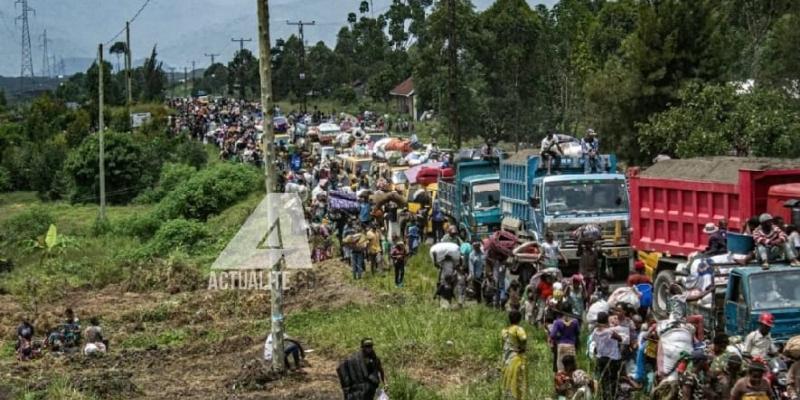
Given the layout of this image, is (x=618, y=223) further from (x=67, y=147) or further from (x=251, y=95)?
(x=251, y=95)

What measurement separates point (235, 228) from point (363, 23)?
304 feet

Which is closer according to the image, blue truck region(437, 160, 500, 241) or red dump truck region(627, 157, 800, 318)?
red dump truck region(627, 157, 800, 318)

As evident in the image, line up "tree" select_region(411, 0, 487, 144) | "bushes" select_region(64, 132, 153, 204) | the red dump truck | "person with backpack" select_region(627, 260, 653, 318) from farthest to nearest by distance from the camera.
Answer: "bushes" select_region(64, 132, 153, 204), "tree" select_region(411, 0, 487, 144), the red dump truck, "person with backpack" select_region(627, 260, 653, 318)

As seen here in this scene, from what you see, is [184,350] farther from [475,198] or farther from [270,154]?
[475,198]

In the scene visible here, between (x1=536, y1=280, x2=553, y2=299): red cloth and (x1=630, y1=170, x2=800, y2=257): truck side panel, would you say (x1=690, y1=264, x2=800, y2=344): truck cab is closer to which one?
(x1=536, y1=280, x2=553, y2=299): red cloth

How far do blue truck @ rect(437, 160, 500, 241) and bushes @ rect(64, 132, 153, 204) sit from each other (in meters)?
33.4

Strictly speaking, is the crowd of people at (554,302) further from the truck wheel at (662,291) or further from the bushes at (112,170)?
the bushes at (112,170)

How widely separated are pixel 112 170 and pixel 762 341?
173 ft

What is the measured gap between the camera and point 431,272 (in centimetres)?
2802

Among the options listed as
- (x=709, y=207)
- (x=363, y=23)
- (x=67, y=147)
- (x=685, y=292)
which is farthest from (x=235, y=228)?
(x=363, y=23)

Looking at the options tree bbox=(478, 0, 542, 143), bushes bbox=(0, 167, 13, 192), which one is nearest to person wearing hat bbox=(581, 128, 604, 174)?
tree bbox=(478, 0, 542, 143)

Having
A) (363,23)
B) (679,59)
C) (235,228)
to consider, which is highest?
Answer: (363,23)

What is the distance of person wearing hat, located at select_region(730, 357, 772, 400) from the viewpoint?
36.6 ft

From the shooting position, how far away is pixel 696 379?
A: 12.5 m
